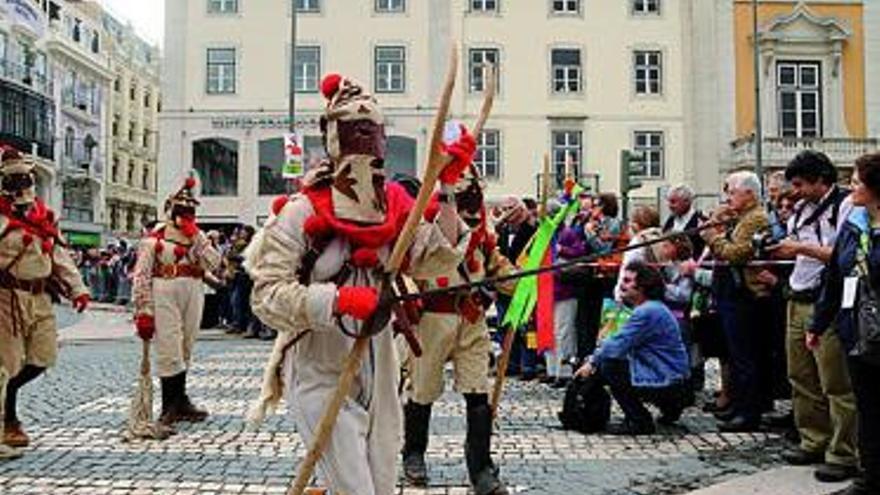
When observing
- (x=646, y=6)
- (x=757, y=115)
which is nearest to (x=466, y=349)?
(x=757, y=115)

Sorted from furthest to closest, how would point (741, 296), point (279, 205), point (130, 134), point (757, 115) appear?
A: point (130, 134) → point (757, 115) → point (741, 296) → point (279, 205)

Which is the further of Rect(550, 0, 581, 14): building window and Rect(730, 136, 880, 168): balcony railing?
Rect(550, 0, 581, 14): building window

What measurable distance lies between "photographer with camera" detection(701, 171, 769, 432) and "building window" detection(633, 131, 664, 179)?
1134 inches

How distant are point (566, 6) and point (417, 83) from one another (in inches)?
243

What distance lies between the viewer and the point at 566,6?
3644 centimetres

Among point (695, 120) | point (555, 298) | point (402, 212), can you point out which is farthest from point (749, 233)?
point (695, 120)

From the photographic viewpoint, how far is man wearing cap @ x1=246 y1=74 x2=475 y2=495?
3.69 meters

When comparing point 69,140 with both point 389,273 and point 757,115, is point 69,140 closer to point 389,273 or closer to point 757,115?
point 757,115

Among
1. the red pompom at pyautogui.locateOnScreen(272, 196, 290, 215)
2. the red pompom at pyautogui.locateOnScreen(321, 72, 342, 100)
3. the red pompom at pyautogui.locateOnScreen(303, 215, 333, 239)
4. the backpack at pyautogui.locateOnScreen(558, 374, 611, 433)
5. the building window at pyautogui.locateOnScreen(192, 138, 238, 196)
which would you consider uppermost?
the building window at pyautogui.locateOnScreen(192, 138, 238, 196)

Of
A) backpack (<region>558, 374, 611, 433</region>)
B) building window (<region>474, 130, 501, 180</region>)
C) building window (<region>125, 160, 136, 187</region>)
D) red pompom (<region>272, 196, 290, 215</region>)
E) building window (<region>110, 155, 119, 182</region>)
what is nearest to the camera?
red pompom (<region>272, 196, 290, 215</region>)

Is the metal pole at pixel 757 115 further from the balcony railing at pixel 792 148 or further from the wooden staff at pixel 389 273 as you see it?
the wooden staff at pixel 389 273

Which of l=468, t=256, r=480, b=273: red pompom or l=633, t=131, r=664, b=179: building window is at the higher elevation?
l=633, t=131, r=664, b=179: building window

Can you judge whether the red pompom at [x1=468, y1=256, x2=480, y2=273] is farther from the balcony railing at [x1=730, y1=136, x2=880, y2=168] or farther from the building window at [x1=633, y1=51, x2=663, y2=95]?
the building window at [x1=633, y1=51, x2=663, y2=95]

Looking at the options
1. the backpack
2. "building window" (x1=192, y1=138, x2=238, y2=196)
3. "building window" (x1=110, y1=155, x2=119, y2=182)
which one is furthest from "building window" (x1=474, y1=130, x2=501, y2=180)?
"building window" (x1=110, y1=155, x2=119, y2=182)
